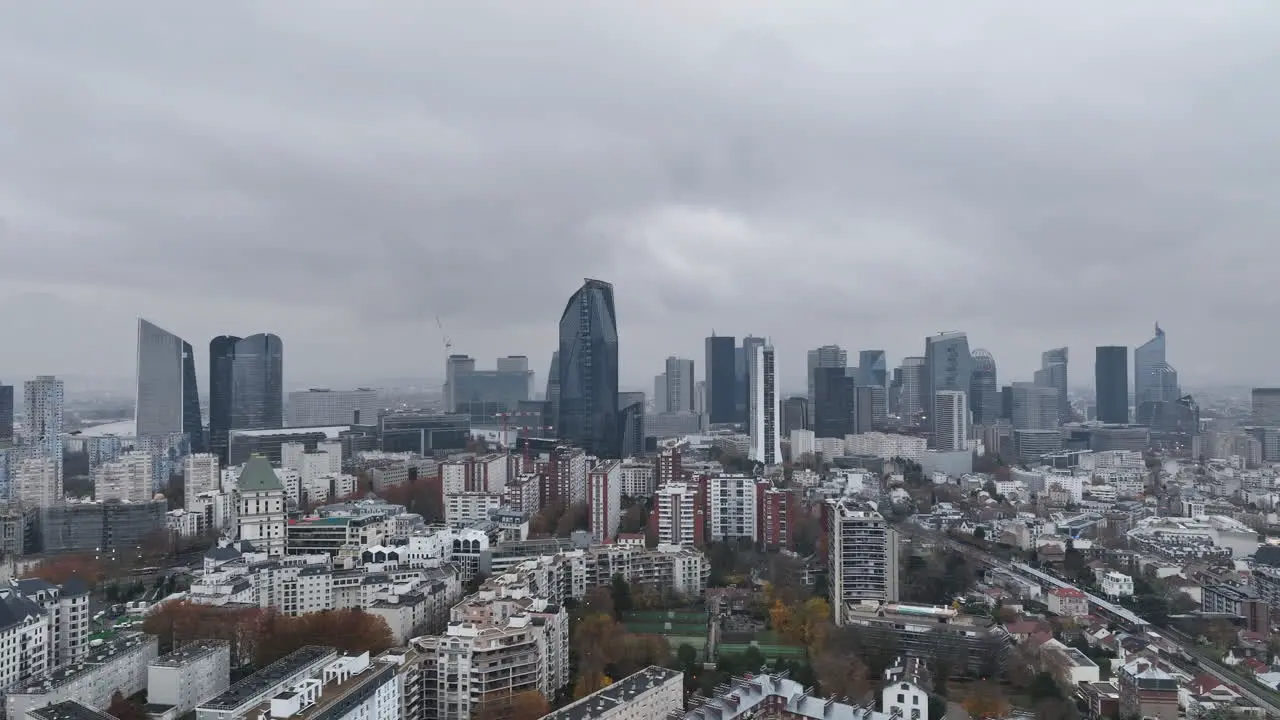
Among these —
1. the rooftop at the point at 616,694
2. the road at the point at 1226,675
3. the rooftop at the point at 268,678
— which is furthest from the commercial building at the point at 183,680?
the road at the point at 1226,675

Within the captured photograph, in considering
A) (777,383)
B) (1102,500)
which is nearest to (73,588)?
(777,383)

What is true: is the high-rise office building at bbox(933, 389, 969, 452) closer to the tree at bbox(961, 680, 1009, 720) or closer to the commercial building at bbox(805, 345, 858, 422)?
the commercial building at bbox(805, 345, 858, 422)

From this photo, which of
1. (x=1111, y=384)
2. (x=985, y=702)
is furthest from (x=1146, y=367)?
(x=985, y=702)

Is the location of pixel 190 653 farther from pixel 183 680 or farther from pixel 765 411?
pixel 765 411

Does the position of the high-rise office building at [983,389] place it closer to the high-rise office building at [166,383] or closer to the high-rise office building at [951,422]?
the high-rise office building at [951,422]

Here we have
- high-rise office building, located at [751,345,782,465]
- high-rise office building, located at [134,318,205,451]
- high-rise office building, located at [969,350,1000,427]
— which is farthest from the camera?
high-rise office building, located at [969,350,1000,427]

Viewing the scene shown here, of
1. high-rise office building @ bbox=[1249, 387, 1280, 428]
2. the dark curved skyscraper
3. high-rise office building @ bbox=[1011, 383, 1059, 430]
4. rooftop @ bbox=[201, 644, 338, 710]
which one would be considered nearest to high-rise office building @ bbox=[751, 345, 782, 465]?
the dark curved skyscraper

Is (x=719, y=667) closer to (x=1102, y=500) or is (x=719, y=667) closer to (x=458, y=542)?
(x=458, y=542)
